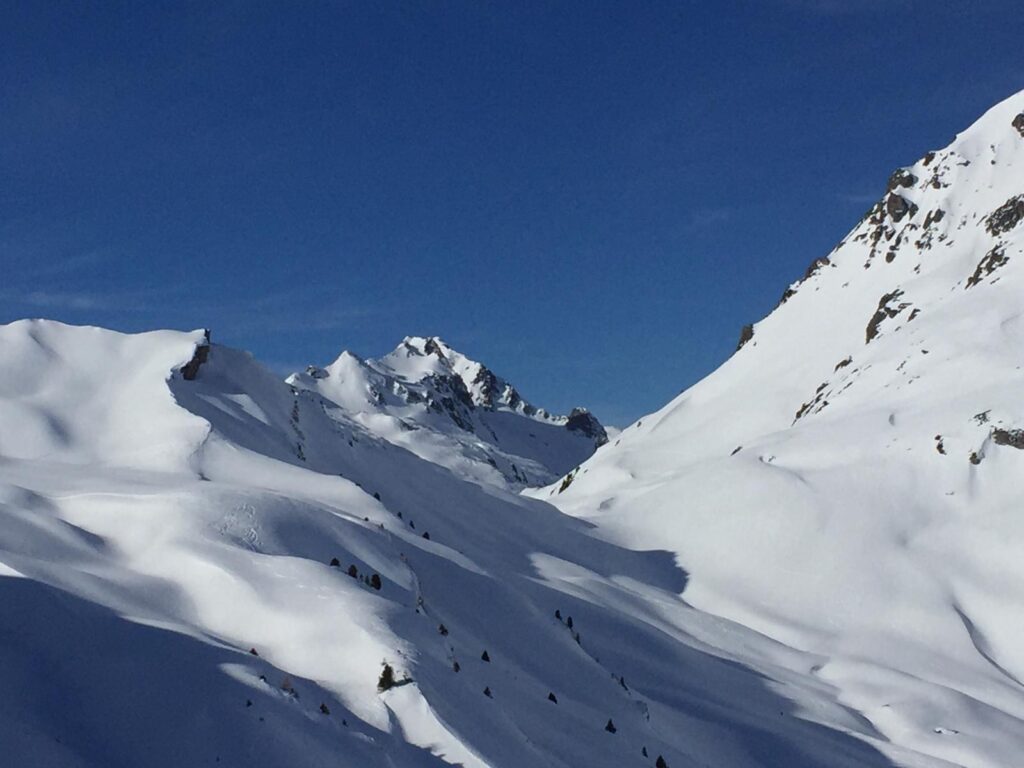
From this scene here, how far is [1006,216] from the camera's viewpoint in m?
101

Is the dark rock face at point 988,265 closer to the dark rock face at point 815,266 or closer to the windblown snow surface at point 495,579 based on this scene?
the windblown snow surface at point 495,579

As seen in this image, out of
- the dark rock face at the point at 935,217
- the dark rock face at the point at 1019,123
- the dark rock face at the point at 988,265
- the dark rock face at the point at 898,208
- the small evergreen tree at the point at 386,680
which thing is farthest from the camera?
the dark rock face at the point at 898,208

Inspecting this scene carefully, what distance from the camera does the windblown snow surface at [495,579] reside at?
16.9 metres

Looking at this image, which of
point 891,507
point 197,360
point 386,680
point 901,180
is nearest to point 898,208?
point 901,180

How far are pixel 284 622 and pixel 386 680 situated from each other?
3161mm

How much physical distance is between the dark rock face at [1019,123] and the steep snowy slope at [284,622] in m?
94.9

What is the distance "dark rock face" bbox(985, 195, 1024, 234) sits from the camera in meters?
98.9

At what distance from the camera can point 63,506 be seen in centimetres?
2673

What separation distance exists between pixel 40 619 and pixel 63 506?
1053cm

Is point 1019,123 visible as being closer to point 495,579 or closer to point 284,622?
point 495,579

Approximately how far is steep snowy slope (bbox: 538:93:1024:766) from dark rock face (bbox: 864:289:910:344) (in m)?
0.26

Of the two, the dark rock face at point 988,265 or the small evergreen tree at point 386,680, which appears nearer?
the small evergreen tree at point 386,680

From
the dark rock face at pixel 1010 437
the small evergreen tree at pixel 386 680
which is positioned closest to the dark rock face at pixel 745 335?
the dark rock face at pixel 1010 437

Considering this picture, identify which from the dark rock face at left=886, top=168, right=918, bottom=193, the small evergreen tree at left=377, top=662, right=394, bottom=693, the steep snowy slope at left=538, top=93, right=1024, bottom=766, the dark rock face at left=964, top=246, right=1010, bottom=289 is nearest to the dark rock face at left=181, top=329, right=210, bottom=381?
the steep snowy slope at left=538, top=93, right=1024, bottom=766
